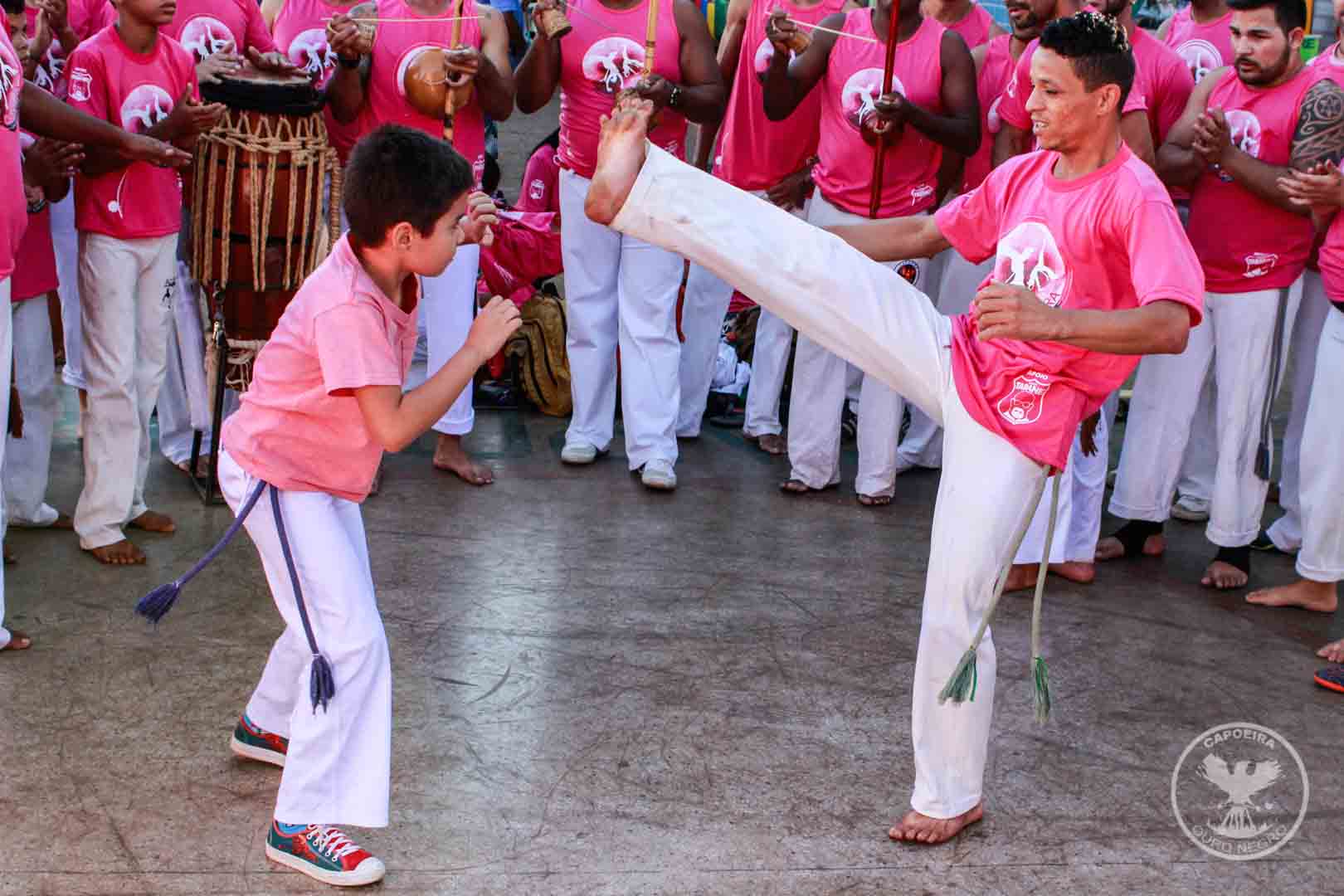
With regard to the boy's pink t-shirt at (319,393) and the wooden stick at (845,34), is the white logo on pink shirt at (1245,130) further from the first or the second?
the boy's pink t-shirt at (319,393)

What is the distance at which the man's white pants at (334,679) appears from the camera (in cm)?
321

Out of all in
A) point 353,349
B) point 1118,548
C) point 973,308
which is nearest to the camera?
point 353,349

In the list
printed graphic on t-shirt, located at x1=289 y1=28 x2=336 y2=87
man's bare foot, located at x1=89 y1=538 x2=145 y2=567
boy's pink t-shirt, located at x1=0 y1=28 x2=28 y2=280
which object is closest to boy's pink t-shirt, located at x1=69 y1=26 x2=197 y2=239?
boy's pink t-shirt, located at x1=0 y1=28 x2=28 y2=280

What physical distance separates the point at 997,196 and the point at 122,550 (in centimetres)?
309

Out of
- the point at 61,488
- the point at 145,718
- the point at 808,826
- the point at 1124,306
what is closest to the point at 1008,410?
the point at 1124,306

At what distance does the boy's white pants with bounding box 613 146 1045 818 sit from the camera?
333 cm

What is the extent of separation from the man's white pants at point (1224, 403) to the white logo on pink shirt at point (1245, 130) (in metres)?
0.50

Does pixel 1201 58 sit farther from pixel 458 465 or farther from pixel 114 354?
pixel 114 354

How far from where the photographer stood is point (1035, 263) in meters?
3.48

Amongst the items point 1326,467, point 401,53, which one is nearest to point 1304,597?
point 1326,467

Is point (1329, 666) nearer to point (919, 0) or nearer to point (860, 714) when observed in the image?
point (860, 714)

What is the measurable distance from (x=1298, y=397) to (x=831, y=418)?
181cm

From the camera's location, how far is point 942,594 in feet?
11.3

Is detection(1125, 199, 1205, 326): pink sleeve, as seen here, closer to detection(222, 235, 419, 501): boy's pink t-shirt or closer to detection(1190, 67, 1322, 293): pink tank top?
detection(222, 235, 419, 501): boy's pink t-shirt
